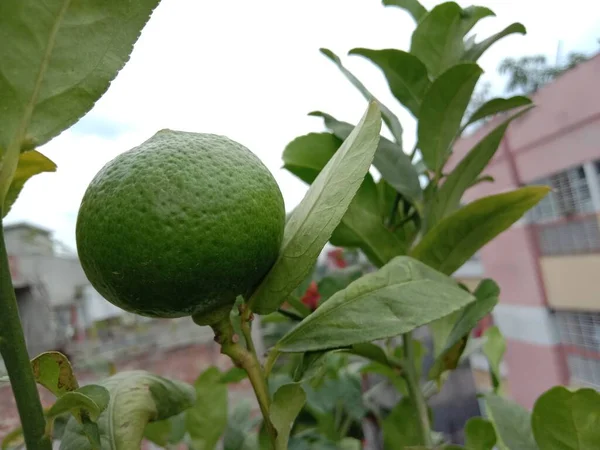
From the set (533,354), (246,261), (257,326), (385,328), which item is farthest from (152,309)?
(533,354)

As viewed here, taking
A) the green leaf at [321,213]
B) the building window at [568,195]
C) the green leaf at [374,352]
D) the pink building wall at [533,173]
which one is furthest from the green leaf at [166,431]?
the building window at [568,195]

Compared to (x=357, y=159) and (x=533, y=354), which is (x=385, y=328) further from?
(x=533, y=354)

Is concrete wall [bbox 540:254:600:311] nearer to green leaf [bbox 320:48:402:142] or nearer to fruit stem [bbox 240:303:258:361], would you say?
green leaf [bbox 320:48:402:142]

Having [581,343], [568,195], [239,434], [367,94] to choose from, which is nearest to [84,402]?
[367,94]

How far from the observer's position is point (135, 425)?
40 cm

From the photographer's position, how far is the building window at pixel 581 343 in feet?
12.5

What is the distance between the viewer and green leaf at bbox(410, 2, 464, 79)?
60 cm

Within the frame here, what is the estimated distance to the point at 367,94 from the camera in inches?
23.4

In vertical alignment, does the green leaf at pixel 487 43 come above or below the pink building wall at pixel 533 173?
above

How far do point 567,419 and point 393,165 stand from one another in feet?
1.08

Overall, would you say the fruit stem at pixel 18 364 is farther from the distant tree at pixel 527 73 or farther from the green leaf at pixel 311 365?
the distant tree at pixel 527 73

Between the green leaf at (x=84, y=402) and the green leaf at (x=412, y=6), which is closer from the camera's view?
the green leaf at (x=84, y=402)

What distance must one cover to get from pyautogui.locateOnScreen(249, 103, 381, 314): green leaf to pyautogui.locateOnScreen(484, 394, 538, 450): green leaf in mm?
414

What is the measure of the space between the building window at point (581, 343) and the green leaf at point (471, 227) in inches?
153
